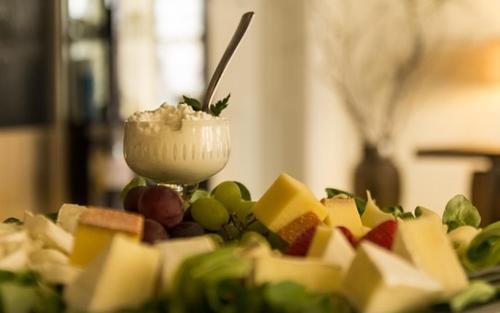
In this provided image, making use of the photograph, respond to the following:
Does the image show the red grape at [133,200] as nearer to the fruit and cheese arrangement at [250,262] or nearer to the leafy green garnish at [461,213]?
the fruit and cheese arrangement at [250,262]

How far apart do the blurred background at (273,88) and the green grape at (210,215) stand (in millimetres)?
2581

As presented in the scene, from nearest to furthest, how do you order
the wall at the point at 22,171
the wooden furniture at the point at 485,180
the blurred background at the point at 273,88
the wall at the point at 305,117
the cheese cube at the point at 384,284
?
the cheese cube at the point at 384,284 < the wooden furniture at the point at 485,180 < the wall at the point at 22,171 < the blurred background at the point at 273,88 < the wall at the point at 305,117

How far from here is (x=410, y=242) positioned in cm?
71

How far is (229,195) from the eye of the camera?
3.24 ft

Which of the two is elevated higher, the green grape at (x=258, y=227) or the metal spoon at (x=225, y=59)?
the metal spoon at (x=225, y=59)

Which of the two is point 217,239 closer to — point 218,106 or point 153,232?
point 153,232

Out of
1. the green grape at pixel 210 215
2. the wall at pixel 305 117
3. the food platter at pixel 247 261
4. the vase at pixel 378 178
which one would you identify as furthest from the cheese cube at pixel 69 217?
the wall at pixel 305 117

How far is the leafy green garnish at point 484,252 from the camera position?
82 centimetres

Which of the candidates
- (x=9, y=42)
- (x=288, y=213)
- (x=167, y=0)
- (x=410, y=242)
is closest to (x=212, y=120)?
(x=288, y=213)

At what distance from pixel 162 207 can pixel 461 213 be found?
0.33 metres

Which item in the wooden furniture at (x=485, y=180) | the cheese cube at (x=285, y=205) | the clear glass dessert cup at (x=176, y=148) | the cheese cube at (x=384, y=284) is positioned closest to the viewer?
the cheese cube at (x=384, y=284)

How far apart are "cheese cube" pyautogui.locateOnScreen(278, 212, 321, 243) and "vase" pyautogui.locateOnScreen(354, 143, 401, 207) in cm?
290

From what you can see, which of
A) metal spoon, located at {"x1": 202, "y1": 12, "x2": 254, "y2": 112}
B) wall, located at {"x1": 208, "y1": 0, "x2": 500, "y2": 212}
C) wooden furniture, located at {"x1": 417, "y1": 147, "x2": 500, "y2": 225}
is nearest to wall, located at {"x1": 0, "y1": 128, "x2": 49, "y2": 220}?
wall, located at {"x1": 208, "y1": 0, "x2": 500, "y2": 212}

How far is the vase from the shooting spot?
3.76 metres
